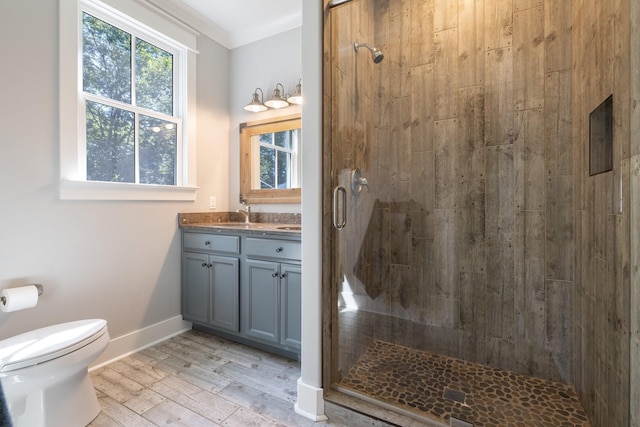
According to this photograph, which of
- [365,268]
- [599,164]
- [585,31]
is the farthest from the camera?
[365,268]

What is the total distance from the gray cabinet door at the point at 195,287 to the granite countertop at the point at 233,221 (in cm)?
26

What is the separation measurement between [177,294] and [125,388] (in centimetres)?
83

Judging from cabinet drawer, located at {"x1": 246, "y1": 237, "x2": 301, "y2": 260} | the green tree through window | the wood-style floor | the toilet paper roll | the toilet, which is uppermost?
the green tree through window

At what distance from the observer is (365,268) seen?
1.95 metres

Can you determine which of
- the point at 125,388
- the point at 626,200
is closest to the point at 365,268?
the point at 626,200

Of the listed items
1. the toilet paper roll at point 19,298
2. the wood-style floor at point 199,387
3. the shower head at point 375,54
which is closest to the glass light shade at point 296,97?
the shower head at point 375,54

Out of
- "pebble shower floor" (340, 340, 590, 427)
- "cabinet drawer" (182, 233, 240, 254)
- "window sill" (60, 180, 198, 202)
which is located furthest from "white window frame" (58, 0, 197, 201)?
"pebble shower floor" (340, 340, 590, 427)

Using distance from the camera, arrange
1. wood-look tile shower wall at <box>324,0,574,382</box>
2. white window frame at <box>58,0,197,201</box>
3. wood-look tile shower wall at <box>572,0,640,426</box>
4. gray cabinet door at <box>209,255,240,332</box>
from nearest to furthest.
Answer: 1. wood-look tile shower wall at <box>572,0,640,426</box>
2. wood-look tile shower wall at <box>324,0,574,382</box>
3. white window frame at <box>58,0,197,201</box>
4. gray cabinet door at <box>209,255,240,332</box>

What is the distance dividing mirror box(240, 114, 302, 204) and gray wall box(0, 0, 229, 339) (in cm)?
79

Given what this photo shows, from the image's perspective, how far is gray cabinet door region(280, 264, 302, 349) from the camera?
196cm

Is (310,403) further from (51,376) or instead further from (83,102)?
(83,102)

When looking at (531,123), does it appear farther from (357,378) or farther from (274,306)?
(274,306)

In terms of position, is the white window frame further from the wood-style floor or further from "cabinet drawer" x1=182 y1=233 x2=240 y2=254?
the wood-style floor

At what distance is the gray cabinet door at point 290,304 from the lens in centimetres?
196
